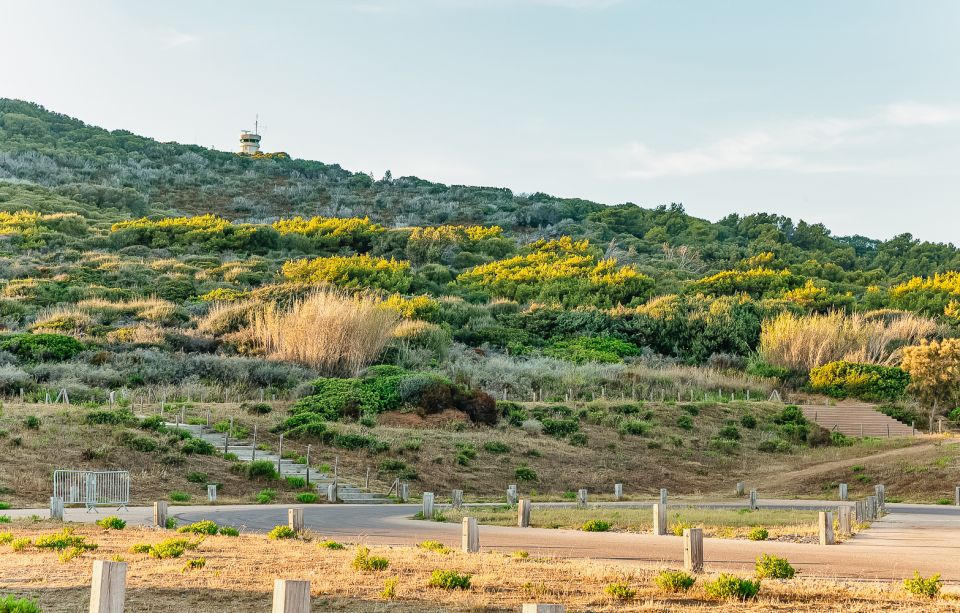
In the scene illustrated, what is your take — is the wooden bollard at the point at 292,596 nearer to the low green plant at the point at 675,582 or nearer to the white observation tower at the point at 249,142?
the low green plant at the point at 675,582

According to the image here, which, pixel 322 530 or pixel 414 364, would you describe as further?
pixel 414 364

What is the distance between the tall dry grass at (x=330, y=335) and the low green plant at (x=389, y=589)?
3185 centimetres

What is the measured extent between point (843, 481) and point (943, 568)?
18.9 metres

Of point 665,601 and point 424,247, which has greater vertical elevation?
point 424,247

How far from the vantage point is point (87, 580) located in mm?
12266

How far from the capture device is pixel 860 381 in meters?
48.8

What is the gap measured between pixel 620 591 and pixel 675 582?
712 mm

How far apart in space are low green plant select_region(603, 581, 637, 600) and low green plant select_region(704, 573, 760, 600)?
2.83 ft

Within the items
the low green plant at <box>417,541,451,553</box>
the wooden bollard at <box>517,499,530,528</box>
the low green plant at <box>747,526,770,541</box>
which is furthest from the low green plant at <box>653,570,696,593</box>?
the wooden bollard at <box>517,499,530,528</box>

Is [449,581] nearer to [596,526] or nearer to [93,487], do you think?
[596,526]

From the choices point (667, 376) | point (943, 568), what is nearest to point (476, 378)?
point (667, 376)

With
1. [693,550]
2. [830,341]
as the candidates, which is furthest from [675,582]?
[830,341]

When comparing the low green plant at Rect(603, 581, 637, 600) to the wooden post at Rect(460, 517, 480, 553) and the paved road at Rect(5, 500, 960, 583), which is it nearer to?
the paved road at Rect(5, 500, 960, 583)

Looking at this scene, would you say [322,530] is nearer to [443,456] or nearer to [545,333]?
[443,456]
